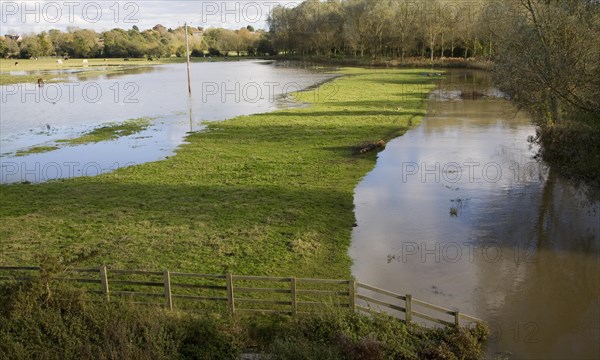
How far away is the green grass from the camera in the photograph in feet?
49.5

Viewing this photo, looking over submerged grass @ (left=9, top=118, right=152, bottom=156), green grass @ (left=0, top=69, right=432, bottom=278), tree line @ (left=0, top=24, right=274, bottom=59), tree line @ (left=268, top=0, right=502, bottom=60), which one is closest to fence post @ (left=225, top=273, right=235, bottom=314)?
green grass @ (left=0, top=69, right=432, bottom=278)

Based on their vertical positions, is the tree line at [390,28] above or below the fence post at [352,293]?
above

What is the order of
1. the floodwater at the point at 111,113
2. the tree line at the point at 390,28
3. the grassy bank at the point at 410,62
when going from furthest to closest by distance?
the tree line at the point at 390,28 → the grassy bank at the point at 410,62 → the floodwater at the point at 111,113

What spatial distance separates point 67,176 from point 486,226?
1951 cm

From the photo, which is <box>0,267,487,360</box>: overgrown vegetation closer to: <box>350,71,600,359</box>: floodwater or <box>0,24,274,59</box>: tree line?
<box>350,71,600,359</box>: floodwater

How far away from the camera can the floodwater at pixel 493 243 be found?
1197cm

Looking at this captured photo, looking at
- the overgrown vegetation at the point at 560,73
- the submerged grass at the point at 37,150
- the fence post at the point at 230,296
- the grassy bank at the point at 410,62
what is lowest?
the fence post at the point at 230,296

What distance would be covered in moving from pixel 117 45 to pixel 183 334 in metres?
171

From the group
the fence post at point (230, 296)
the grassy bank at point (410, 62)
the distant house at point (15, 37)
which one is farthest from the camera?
the distant house at point (15, 37)

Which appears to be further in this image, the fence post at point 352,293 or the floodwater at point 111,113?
the floodwater at point 111,113

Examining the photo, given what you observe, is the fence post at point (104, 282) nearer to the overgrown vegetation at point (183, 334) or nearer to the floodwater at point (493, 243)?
the overgrown vegetation at point (183, 334)

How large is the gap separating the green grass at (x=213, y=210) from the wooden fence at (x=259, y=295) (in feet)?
4.08

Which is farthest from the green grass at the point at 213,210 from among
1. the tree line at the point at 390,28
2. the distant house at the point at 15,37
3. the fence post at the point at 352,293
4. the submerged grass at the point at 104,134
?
the distant house at the point at 15,37

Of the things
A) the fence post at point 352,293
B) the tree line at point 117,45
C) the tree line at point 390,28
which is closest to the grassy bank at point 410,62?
the tree line at point 390,28
